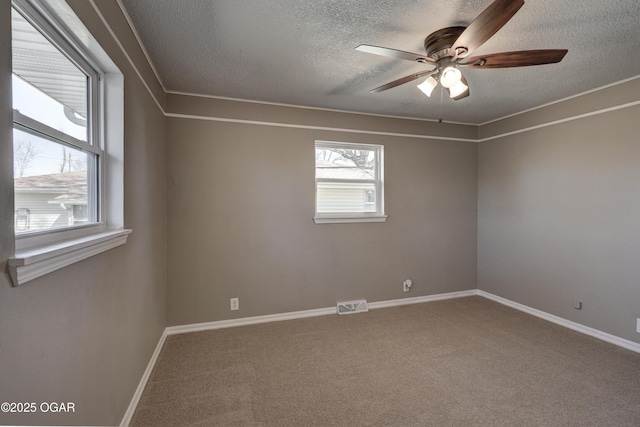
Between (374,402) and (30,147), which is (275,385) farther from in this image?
(30,147)

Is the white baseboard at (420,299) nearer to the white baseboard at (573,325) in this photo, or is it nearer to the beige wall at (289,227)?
Answer: the beige wall at (289,227)

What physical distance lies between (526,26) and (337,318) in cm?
310

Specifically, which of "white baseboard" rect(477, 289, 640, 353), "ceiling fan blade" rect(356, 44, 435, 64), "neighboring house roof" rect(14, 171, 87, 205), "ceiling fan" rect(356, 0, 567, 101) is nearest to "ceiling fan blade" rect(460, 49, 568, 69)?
"ceiling fan" rect(356, 0, 567, 101)

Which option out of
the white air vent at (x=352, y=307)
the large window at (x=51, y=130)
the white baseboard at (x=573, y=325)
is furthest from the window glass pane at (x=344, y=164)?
the white baseboard at (x=573, y=325)

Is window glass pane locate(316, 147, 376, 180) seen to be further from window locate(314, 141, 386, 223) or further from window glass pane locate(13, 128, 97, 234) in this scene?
window glass pane locate(13, 128, 97, 234)

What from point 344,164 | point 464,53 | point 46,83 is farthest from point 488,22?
point 344,164

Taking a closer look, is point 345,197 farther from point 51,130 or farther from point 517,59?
point 51,130

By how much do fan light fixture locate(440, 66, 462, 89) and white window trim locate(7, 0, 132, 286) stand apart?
1.90 m

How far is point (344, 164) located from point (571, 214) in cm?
257

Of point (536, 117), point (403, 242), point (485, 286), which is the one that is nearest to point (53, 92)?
point (403, 242)

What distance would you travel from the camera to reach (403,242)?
12.5ft

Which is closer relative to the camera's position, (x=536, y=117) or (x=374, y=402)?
(x=374, y=402)

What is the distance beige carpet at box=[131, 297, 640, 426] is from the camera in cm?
179

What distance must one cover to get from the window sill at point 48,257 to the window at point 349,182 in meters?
2.37
